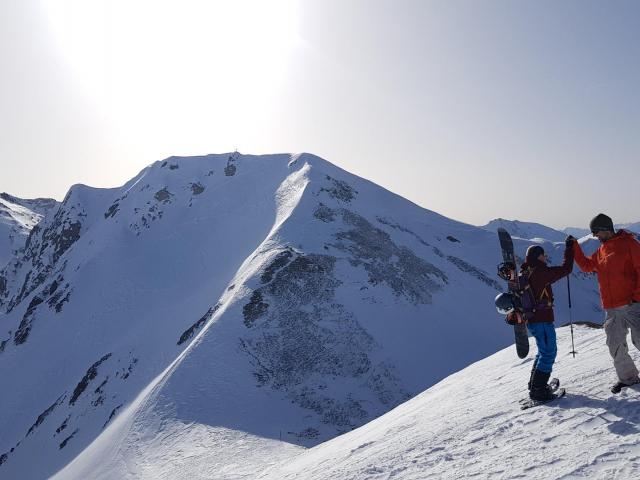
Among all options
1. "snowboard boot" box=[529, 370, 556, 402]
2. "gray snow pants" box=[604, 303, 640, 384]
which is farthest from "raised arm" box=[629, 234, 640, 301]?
"snowboard boot" box=[529, 370, 556, 402]

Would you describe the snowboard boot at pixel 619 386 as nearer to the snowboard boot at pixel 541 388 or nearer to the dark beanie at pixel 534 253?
the snowboard boot at pixel 541 388

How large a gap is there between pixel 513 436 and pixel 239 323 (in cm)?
2921

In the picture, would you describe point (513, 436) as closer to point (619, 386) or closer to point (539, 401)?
point (539, 401)

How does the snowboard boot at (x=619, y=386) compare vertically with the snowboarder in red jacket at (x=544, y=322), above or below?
below

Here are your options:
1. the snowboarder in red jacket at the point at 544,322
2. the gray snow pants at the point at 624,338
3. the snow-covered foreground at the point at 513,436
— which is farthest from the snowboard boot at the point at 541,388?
the gray snow pants at the point at 624,338

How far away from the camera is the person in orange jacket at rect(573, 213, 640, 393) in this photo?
24.7 ft

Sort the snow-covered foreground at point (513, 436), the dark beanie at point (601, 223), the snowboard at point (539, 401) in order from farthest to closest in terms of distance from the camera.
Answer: the snowboard at point (539, 401)
the dark beanie at point (601, 223)
the snow-covered foreground at point (513, 436)

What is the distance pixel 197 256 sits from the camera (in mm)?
61531

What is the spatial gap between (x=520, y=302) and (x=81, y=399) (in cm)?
4348

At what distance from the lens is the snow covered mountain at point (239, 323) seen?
2772 centimetres

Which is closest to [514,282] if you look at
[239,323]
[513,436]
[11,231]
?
[513,436]

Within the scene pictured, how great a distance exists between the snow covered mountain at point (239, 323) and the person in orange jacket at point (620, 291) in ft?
50.9

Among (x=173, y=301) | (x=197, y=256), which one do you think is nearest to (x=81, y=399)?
(x=173, y=301)

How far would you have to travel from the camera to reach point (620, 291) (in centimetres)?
770
